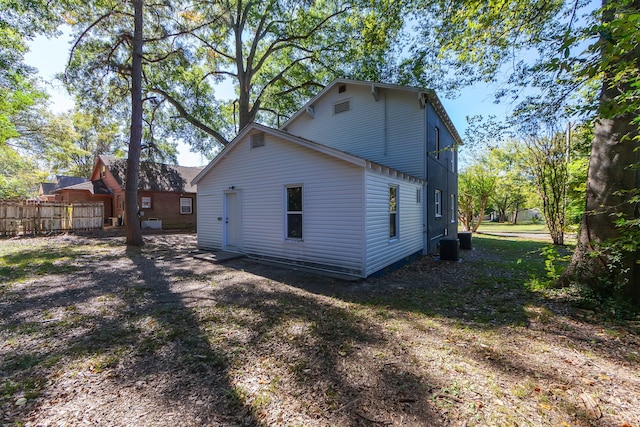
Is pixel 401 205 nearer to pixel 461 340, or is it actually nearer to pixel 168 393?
pixel 461 340

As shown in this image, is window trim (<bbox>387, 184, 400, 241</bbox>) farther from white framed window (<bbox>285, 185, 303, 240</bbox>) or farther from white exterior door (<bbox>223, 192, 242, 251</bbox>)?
white exterior door (<bbox>223, 192, 242, 251</bbox>)

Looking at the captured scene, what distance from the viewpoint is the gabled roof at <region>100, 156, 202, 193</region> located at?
2006 cm

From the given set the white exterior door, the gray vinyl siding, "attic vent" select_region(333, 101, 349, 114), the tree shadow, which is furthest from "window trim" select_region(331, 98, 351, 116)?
the tree shadow

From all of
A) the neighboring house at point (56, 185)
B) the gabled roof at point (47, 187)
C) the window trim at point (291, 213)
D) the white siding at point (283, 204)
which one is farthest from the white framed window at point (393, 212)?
the gabled roof at point (47, 187)

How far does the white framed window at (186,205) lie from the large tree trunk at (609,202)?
23.6m

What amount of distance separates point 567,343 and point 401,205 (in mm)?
5448

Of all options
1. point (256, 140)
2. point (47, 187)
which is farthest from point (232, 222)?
point (47, 187)

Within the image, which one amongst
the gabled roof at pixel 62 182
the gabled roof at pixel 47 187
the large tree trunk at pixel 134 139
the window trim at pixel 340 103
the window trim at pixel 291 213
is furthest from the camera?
the gabled roof at pixel 47 187

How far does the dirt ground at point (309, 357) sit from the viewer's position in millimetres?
2395

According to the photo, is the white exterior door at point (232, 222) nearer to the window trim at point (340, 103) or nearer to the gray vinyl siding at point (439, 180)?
the window trim at point (340, 103)

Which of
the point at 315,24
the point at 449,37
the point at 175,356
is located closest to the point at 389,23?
the point at 449,37

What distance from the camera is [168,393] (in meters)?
2.66

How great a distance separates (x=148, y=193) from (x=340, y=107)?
54.0 ft

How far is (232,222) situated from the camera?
1005 centimetres
